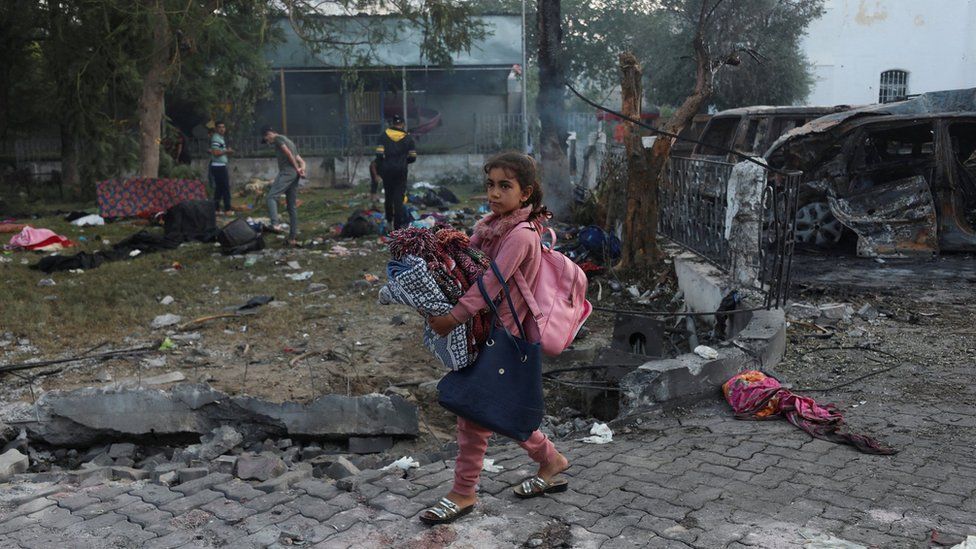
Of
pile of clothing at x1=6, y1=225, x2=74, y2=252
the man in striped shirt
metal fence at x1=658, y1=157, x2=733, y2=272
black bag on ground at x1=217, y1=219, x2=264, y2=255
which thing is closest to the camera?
metal fence at x1=658, y1=157, x2=733, y2=272

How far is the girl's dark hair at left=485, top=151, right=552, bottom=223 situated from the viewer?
2.98 meters

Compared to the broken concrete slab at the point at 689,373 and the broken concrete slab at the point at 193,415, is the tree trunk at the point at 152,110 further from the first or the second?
the broken concrete slab at the point at 689,373

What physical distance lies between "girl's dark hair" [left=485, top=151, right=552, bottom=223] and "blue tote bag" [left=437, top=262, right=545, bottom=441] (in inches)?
11.8

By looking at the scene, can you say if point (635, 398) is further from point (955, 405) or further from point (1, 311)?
point (1, 311)

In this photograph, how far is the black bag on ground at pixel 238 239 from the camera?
1026 centimetres

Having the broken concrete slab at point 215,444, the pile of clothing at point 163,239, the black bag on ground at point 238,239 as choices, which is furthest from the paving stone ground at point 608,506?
the black bag on ground at point 238,239

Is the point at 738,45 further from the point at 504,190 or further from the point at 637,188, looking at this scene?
the point at 504,190

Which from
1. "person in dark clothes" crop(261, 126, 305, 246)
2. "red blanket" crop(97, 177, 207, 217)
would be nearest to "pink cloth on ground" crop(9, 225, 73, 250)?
"person in dark clothes" crop(261, 126, 305, 246)

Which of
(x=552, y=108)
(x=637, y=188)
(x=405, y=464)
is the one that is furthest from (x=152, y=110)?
(x=405, y=464)

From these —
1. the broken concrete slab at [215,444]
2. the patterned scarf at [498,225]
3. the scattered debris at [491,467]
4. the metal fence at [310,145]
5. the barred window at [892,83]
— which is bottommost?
the broken concrete slab at [215,444]

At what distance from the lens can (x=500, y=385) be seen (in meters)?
2.96

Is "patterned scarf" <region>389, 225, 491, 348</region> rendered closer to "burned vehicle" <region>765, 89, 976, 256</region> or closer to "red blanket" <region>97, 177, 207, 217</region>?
"burned vehicle" <region>765, 89, 976, 256</region>

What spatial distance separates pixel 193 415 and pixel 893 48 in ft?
88.8

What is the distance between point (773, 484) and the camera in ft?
11.1
